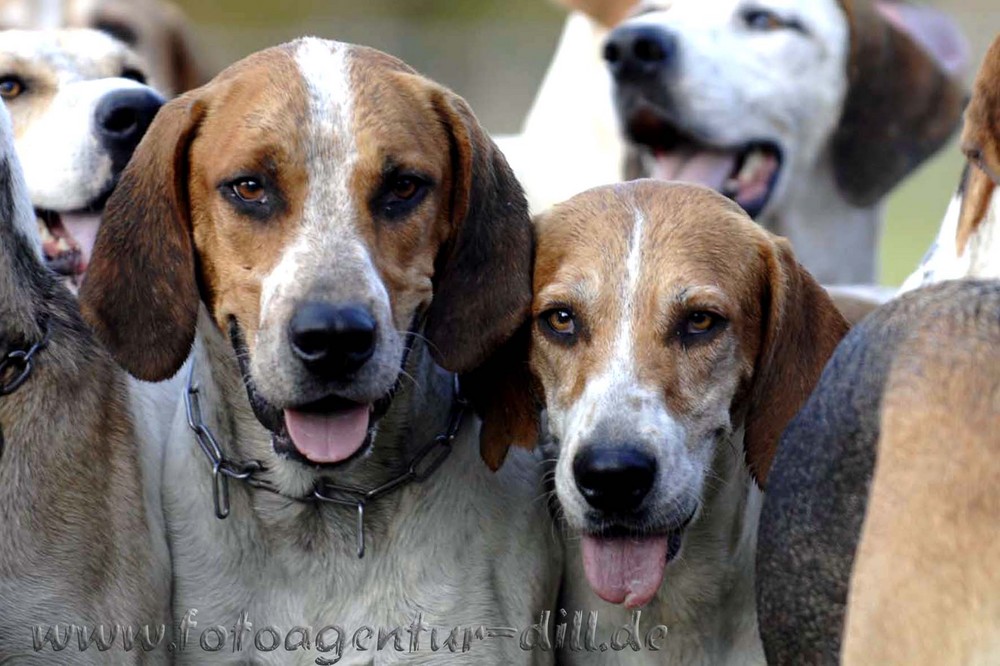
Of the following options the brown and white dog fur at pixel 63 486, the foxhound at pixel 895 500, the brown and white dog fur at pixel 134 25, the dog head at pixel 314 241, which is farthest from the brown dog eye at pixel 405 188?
the brown and white dog fur at pixel 134 25

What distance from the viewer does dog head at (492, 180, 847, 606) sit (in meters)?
3.76

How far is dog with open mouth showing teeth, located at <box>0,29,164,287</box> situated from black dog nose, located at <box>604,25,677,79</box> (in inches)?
86.0

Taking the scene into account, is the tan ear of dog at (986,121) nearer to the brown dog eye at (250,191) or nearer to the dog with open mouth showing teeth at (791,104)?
the brown dog eye at (250,191)

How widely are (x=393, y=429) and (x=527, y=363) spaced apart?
0.36 metres

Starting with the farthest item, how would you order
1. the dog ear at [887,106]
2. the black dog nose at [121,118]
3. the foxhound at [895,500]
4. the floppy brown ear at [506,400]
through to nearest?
the dog ear at [887,106] → the black dog nose at [121,118] → the floppy brown ear at [506,400] → the foxhound at [895,500]

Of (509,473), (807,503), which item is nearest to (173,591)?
(509,473)

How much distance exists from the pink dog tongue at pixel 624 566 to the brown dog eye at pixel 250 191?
1.05m

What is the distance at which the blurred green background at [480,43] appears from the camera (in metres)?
19.7

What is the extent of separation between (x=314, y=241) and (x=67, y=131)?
5.79 ft

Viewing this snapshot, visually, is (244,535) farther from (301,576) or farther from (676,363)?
(676,363)

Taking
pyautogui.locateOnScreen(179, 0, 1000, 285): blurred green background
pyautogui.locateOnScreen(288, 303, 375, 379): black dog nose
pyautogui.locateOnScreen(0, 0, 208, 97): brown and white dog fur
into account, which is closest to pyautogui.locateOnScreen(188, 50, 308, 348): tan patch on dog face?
pyautogui.locateOnScreen(288, 303, 375, 379): black dog nose

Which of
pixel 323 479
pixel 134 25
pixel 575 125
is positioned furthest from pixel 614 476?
pixel 134 25

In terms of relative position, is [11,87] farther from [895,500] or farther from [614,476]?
[895,500]

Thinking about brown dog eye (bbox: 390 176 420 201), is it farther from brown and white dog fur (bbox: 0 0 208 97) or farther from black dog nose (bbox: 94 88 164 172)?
brown and white dog fur (bbox: 0 0 208 97)
